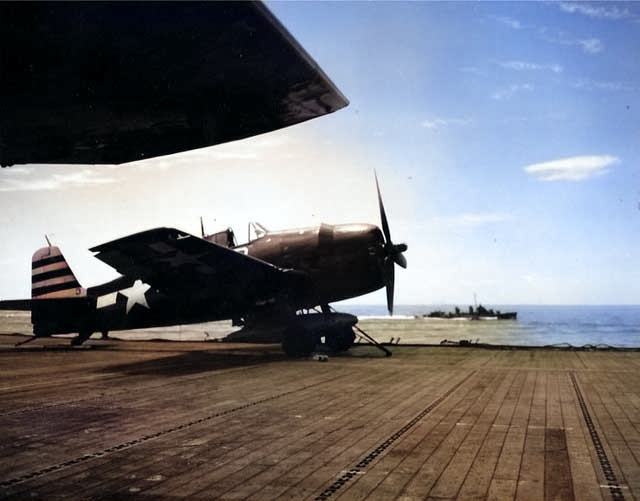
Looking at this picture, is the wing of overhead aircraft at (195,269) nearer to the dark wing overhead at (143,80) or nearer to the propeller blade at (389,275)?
the propeller blade at (389,275)

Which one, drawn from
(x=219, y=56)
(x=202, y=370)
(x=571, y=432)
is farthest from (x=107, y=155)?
(x=202, y=370)

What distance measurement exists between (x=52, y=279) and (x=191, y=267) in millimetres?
7617

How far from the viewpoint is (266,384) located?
30.6 ft

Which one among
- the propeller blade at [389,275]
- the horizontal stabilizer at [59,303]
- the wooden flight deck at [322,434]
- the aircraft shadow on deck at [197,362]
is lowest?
the aircraft shadow on deck at [197,362]

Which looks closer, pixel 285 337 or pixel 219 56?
pixel 219 56

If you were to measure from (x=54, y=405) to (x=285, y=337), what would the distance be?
7.87m

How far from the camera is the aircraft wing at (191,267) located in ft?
40.8

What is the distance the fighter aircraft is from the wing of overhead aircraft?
26 mm

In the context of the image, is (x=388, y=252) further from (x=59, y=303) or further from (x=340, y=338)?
(x=59, y=303)

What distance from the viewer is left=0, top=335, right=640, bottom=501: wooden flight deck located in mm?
3807

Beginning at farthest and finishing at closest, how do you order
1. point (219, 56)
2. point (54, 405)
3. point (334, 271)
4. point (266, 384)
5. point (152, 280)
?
point (334, 271), point (152, 280), point (266, 384), point (54, 405), point (219, 56)

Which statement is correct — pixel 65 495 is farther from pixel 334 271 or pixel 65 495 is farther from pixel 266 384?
pixel 334 271

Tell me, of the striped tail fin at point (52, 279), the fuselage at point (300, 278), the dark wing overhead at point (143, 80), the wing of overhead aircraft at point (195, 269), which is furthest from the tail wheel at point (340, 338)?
the dark wing overhead at point (143, 80)

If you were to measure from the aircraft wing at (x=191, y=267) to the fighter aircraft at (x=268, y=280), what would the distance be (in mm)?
26
